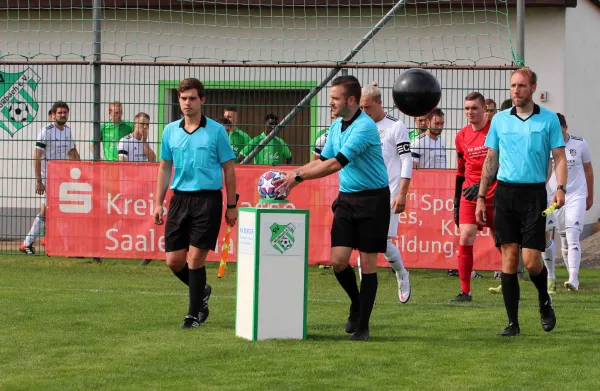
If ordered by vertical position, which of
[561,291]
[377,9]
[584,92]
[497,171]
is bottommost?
[561,291]

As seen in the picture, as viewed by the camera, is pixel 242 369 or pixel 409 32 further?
pixel 409 32

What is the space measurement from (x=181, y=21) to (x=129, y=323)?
1078cm

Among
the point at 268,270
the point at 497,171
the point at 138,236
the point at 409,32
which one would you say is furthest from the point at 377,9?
the point at 268,270

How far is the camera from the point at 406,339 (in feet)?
29.7

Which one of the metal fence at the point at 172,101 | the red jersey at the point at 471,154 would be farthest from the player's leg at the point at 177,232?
the metal fence at the point at 172,101

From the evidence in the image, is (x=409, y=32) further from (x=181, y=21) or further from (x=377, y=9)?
(x=181, y=21)

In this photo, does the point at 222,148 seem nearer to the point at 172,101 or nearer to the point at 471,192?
the point at 471,192

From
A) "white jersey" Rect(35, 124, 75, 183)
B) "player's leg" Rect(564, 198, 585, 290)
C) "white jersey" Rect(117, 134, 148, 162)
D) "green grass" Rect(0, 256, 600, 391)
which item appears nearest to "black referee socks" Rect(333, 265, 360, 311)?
"green grass" Rect(0, 256, 600, 391)

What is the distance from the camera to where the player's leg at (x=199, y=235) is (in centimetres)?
952

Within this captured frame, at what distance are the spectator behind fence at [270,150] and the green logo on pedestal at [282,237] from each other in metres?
6.38

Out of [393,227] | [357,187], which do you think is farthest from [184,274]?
[393,227]

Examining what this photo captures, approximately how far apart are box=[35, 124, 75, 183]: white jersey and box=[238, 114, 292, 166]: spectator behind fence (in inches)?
97.2

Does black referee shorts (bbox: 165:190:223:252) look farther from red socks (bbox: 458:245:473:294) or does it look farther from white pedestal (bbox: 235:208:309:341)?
red socks (bbox: 458:245:473:294)

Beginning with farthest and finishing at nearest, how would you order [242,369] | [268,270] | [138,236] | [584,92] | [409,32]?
[584,92] < [409,32] < [138,236] < [268,270] < [242,369]
